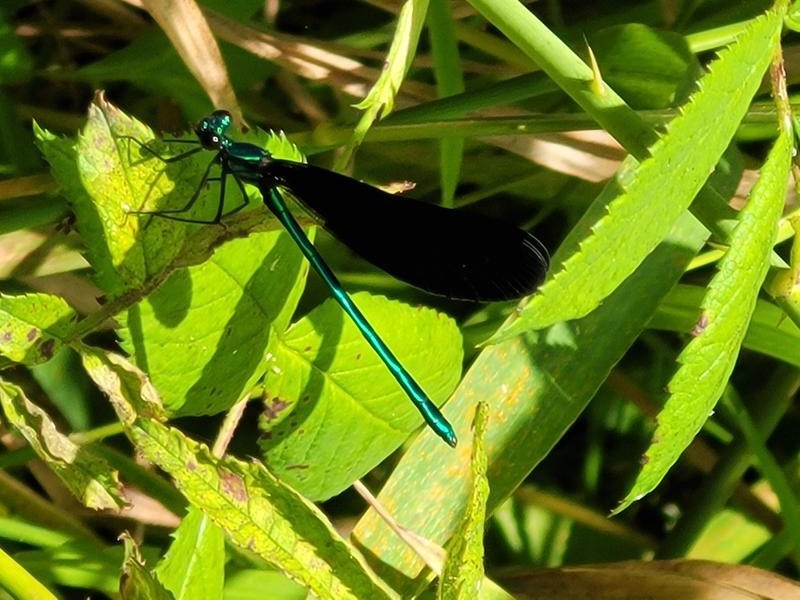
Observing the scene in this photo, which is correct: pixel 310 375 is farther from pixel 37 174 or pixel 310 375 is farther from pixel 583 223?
pixel 37 174

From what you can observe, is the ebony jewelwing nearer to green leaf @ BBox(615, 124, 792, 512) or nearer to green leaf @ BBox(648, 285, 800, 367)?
green leaf @ BBox(648, 285, 800, 367)

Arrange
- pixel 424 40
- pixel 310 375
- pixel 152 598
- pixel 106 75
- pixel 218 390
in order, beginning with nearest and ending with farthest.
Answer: pixel 152 598 → pixel 218 390 → pixel 310 375 → pixel 106 75 → pixel 424 40

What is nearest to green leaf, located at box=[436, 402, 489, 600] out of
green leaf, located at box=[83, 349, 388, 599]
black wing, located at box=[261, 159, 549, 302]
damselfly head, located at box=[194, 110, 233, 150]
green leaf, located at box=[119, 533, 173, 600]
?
green leaf, located at box=[83, 349, 388, 599]

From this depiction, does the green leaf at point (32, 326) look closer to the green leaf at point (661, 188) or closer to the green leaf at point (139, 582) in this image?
the green leaf at point (139, 582)

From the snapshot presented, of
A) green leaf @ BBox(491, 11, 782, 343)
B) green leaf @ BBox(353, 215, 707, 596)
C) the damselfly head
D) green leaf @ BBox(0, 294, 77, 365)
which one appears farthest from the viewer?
green leaf @ BBox(353, 215, 707, 596)

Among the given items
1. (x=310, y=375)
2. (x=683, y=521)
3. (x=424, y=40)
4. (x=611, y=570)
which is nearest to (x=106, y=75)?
(x=424, y=40)

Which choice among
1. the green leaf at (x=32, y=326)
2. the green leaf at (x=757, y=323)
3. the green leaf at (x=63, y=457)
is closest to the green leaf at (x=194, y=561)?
the green leaf at (x=63, y=457)

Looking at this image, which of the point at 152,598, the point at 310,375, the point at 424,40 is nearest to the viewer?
the point at 152,598
